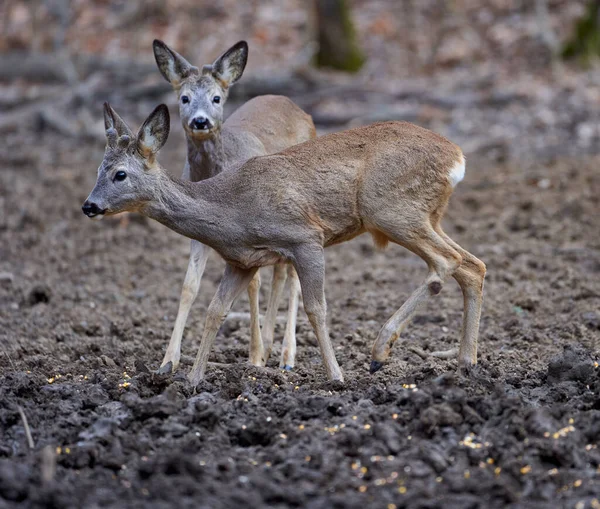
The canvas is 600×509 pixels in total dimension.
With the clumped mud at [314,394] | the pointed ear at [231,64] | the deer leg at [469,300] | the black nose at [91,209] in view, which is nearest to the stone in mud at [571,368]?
the clumped mud at [314,394]

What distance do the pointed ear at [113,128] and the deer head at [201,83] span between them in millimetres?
1305

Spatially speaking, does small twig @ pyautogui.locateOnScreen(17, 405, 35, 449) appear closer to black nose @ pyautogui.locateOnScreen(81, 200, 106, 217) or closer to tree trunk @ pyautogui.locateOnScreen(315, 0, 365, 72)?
black nose @ pyautogui.locateOnScreen(81, 200, 106, 217)

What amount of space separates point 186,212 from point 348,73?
13.2 meters

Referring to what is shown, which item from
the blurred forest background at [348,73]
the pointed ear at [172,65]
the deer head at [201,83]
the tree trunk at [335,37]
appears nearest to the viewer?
the deer head at [201,83]

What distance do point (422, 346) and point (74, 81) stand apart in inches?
465

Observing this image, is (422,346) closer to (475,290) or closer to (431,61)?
(475,290)

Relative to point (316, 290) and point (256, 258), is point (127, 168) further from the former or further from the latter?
point (316, 290)

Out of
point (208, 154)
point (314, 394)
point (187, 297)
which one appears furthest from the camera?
point (208, 154)

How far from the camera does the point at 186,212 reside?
21.3 feet

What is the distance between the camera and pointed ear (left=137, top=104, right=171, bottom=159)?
639 centimetres

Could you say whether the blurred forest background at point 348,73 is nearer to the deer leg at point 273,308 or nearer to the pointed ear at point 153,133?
the deer leg at point 273,308

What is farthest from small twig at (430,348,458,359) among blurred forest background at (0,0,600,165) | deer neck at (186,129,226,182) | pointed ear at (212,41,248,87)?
→ blurred forest background at (0,0,600,165)

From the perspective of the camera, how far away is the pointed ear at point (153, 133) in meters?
6.39

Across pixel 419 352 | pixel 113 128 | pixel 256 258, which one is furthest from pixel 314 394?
pixel 113 128
